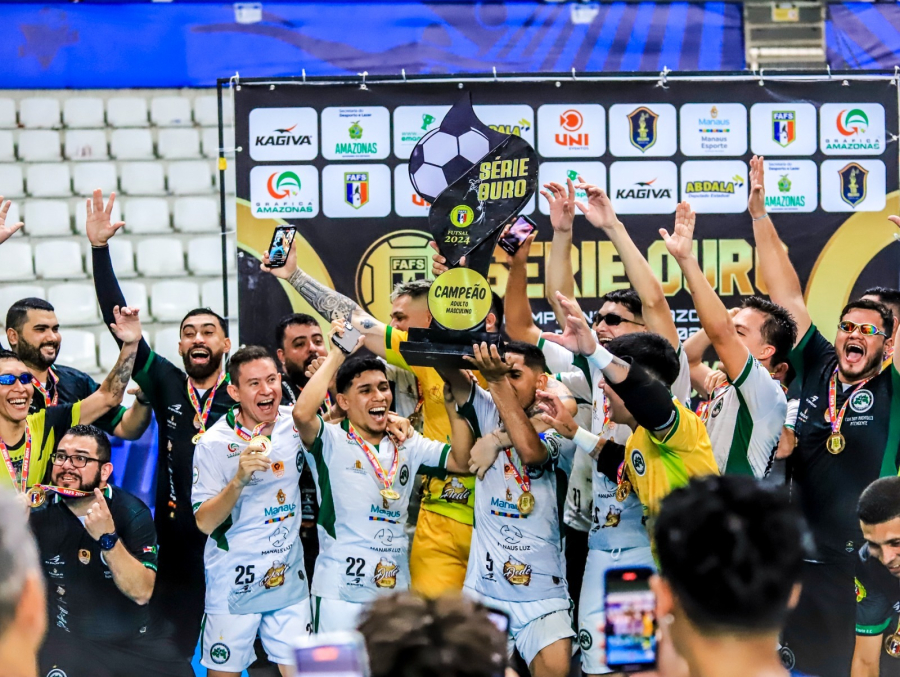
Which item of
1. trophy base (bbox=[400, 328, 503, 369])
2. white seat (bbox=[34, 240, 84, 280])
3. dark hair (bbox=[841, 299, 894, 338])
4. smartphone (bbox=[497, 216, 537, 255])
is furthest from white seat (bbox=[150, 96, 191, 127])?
dark hair (bbox=[841, 299, 894, 338])

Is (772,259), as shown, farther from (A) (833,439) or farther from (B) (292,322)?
(B) (292,322)

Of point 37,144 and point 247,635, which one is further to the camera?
point 37,144

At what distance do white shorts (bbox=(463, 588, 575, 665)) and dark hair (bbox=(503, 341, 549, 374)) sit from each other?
1.04 metres

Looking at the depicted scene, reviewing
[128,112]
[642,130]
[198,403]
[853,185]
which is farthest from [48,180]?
[853,185]

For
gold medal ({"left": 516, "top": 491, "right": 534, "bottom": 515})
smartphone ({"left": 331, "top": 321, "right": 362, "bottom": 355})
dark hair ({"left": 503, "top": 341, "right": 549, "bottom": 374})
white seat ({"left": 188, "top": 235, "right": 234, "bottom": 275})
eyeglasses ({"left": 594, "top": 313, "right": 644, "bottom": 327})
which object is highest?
white seat ({"left": 188, "top": 235, "right": 234, "bottom": 275})

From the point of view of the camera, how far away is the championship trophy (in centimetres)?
430

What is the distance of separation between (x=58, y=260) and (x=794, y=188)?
17.5 feet

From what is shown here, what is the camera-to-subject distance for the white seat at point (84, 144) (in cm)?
831

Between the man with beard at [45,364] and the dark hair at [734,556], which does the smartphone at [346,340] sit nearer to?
the man with beard at [45,364]

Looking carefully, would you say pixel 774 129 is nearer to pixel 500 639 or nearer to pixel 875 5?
pixel 875 5

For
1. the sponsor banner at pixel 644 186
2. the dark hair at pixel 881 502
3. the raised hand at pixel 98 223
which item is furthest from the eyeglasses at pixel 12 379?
the dark hair at pixel 881 502

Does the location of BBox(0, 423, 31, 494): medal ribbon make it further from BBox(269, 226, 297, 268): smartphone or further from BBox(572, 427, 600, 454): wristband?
BBox(572, 427, 600, 454): wristband

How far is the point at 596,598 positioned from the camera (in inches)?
177

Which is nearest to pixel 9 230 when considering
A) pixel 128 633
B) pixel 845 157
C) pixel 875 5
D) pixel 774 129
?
pixel 128 633
